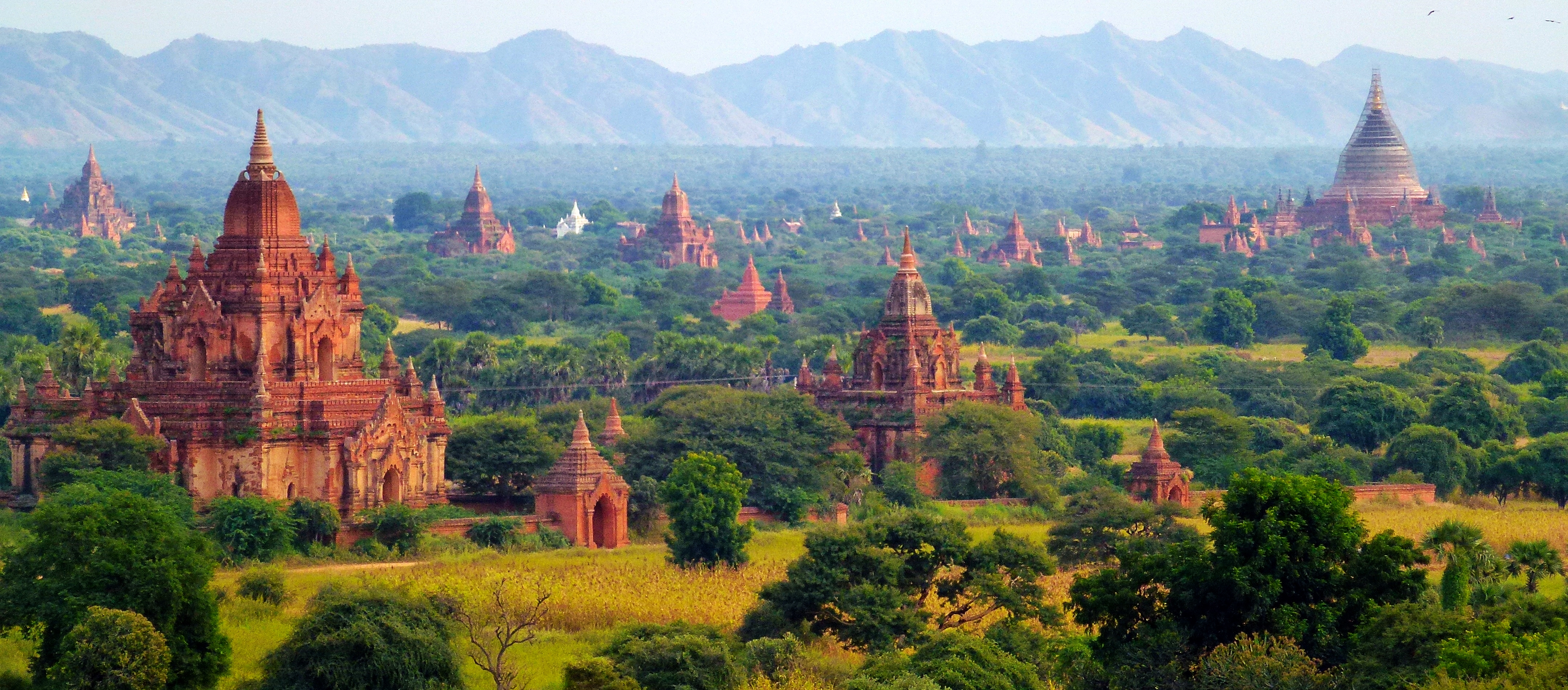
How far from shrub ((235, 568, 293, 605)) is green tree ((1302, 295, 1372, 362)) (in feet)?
178

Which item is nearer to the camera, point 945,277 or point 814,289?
point 814,289

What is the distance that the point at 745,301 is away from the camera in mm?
115688

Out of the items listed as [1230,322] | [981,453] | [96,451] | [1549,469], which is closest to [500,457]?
[96,451]

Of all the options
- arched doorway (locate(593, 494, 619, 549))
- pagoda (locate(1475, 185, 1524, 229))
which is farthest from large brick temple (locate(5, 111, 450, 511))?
pagoda (locate(1475, 185, 1524, 229))

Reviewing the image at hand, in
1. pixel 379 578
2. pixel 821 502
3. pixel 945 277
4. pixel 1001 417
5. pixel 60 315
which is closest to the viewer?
pixel 379 578

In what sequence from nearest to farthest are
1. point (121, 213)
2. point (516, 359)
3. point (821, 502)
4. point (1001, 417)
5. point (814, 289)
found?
point (821, 502), point (1001, 417), point (516, 359), point (814, 289), point (121, 213)

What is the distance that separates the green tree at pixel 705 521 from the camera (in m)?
51.1

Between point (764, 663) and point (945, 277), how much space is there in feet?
345

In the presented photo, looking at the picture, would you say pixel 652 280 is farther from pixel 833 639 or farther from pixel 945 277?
pixel 833 639

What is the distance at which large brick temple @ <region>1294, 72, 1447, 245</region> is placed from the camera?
173500mm

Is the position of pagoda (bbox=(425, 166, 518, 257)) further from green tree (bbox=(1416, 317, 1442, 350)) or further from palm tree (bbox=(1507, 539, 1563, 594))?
palm tree (bbox=(1507, 539, 1563, 594))

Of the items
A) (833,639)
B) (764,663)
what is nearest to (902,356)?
(833,639)

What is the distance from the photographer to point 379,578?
4647 cm

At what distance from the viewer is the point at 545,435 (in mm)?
58000
